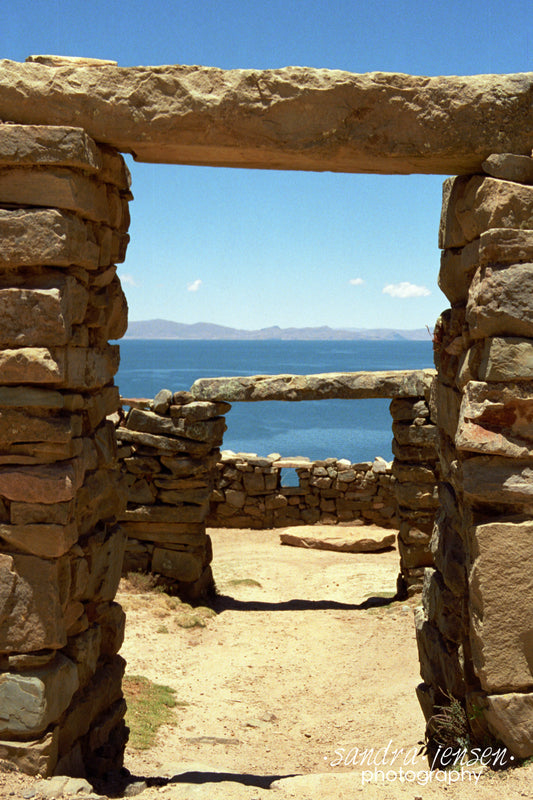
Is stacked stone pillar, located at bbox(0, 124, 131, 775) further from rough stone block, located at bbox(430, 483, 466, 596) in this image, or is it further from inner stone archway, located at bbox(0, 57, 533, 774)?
rough stone block, located at bbox(430, 483, 466, 596)

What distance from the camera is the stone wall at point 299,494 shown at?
550 inches

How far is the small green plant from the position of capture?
5.46 metres

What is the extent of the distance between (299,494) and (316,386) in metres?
5.02

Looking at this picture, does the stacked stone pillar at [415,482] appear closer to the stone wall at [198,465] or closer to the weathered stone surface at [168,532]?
the stone wall at [198,465]

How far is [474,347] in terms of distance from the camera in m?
3.71

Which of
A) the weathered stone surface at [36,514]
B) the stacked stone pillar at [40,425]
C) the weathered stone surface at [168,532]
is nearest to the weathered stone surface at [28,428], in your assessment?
the stacked stone pillar at [40,425]

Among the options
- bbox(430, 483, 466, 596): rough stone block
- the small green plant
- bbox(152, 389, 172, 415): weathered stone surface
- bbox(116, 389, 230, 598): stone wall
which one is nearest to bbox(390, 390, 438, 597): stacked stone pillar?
bbox(116, 389, 230, 598): stone wall

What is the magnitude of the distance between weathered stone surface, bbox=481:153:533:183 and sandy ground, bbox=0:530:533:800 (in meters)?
2.73

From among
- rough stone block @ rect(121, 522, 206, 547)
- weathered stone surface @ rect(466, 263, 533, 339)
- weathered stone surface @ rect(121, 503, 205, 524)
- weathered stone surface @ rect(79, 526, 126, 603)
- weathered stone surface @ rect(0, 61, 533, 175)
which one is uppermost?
weathered stone surface @ rect(0, 61, 533, 175)

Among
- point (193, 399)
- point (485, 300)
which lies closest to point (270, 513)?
point (193, 399)

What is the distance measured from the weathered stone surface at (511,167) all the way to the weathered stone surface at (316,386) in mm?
5940

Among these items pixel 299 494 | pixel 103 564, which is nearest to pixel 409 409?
pixel 299 494

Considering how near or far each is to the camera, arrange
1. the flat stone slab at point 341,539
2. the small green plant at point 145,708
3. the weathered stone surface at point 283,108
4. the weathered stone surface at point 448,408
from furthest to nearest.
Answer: the flat stone slab at point 341,539
the small green plant at point 145,708
the weathered stone surface at point 448,408
the weathered stone surface at point 283,108

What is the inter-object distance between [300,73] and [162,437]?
21.8 ft
